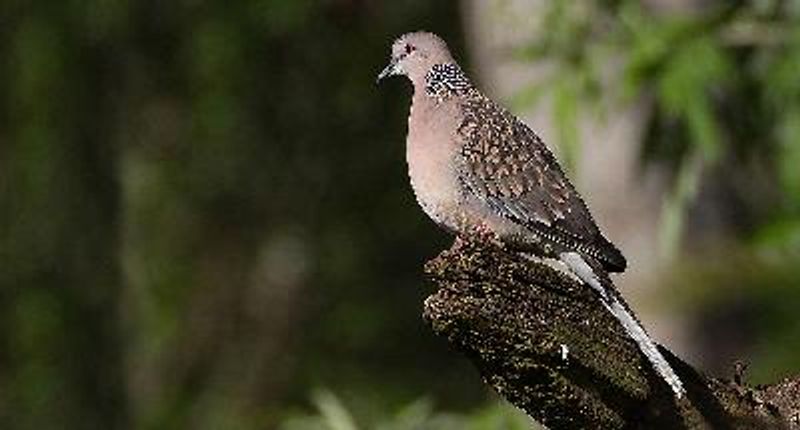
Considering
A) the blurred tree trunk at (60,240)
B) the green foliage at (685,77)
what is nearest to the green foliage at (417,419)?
the green foliage at (685,77)

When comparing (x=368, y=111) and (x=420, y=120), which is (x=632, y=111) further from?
(x=368, y=111)

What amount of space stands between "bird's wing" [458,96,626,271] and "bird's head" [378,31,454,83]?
13cm

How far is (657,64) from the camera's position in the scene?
7289 millimetres

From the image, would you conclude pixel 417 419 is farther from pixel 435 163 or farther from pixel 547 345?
pixel 547 345

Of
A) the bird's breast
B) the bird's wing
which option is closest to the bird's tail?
the bird's wing

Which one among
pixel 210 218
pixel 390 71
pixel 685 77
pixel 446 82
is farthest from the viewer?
pixel 210 218

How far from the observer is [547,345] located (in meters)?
3.39

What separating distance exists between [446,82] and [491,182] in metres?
0.29

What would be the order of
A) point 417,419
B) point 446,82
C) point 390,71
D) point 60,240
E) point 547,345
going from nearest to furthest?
point 547,345 < point 446,82 < point 390,71 < point 417,419 < point 60,240

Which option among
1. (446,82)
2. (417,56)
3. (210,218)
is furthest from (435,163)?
(210,218)

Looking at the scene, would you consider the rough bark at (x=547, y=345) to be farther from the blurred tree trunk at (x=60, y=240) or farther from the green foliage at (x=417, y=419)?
the blurred tree trunk at (x=60, y=240)

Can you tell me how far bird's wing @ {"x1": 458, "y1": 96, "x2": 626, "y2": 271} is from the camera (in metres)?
3.88

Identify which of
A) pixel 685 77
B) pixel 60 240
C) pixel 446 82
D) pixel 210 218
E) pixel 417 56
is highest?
pixel 210 218

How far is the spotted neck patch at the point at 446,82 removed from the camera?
13.8ft
